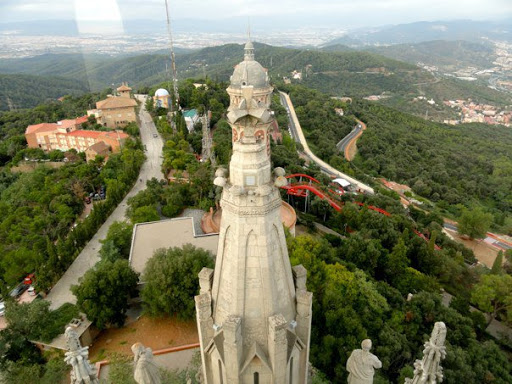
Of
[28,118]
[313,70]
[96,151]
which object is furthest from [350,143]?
[313,70]

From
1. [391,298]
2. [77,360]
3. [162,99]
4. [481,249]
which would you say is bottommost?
[481,249]

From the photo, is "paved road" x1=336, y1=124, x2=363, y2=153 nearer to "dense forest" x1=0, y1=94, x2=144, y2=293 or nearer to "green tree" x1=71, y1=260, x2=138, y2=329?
"dense forest" x1=0, y1=94, x2=144, y2=293

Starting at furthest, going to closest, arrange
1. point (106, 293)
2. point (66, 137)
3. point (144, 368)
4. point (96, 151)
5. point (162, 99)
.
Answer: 1. point (162, 99)
2. point (66, 137)
3. point (96, 151)
4. point (106, 293)
5. point (144, 368)

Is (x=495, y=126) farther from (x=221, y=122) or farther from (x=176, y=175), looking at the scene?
(x=176, y=175)

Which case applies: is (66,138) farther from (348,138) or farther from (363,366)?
(363,366)

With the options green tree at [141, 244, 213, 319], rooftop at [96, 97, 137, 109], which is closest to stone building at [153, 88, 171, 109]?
rooftop at [96, 97, 137, 109]

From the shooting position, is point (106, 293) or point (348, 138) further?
point (348, 138)
